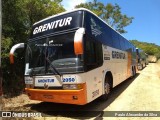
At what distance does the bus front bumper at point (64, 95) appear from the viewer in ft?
21.5

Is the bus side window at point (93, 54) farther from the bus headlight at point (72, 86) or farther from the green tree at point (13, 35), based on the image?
the green tree at point (13, 35)

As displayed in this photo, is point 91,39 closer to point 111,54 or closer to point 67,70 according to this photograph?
point 67,70

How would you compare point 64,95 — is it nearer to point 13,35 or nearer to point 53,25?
point 53,25

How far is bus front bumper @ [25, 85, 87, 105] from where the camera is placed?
257 inches

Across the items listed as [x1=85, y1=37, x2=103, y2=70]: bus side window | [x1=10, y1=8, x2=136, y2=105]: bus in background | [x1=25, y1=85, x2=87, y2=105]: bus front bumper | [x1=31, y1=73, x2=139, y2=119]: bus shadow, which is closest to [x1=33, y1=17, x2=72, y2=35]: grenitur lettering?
[x1=10, y1=8, x2=136, y2=105]: bus in background

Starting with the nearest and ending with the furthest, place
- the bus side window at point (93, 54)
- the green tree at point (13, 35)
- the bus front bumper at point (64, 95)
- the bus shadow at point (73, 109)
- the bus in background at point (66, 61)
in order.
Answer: the bus front bumper at point (64, 95)
the bus in background at point (66, 61)
the bus side window at point (93, 54)
the bus shadow at point (73, 109)
the green tree at point (13, 35)

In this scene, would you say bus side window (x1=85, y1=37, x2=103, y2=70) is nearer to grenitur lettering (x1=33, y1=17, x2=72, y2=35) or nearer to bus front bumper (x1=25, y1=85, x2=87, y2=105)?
bus front bumper (x1=25, y1=85, x2=87, y2=105)

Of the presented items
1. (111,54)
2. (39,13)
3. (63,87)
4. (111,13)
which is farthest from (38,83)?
(111,13)

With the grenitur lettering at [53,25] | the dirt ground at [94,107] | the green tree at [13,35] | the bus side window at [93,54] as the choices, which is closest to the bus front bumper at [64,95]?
the dirt ground at [94,107]

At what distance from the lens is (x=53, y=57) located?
7184mm

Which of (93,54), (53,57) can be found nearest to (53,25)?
(53,57)

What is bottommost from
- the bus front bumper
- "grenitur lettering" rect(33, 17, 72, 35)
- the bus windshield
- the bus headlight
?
the bus front bumper

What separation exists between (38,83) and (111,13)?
3195 centimetres

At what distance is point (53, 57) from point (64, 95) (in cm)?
132
